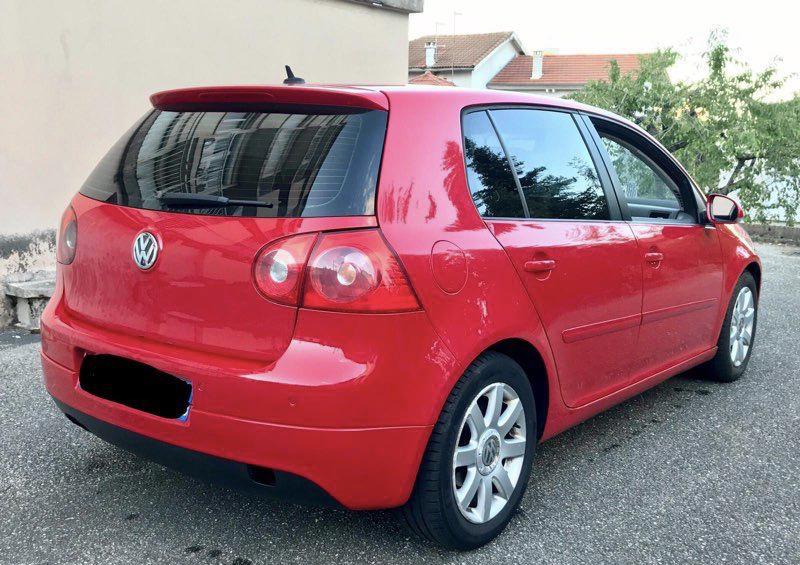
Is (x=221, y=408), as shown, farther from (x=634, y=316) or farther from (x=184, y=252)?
(x=634, y=316)

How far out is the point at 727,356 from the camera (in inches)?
183

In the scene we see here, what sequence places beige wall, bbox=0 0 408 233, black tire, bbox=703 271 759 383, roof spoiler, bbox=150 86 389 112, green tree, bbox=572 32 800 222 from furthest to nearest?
green tree, bbox=572 32 800 222 → beige wall, bbox=0 0 408 233 → black tire, bbox=703 271 759 383 → roof spoiler, bbox=150 86 389 112

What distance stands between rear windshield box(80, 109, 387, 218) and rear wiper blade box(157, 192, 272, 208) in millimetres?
13

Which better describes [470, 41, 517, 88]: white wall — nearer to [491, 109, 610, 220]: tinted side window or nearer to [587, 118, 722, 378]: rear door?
[587, 118, 722, 378]: rear door

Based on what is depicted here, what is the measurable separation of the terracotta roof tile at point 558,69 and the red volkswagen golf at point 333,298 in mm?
57625

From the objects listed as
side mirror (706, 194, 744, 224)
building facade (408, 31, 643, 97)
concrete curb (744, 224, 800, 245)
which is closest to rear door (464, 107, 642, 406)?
side mirror (706, 194, 744, 224)

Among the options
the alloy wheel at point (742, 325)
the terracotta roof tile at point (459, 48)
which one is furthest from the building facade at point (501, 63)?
the alloy wheel at point (742, 325)

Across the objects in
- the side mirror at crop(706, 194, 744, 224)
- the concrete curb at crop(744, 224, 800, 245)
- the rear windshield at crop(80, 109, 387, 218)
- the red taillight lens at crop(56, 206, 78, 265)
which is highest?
the rear windshield at crop(80, 109, 387, 218)

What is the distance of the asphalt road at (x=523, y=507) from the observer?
2.64 metres

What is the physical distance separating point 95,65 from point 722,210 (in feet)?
16.6

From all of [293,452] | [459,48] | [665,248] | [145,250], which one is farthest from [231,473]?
[459,48]

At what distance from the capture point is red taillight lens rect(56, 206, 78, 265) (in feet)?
8.82

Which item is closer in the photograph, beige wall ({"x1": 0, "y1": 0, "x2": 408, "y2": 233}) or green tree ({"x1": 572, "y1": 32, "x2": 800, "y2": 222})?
beige wall ({"x1": 0, "y1": 0, "x2": 408, "y2": 233})

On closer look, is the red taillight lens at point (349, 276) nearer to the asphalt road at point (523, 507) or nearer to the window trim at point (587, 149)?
the window trim at point (587, 149)
